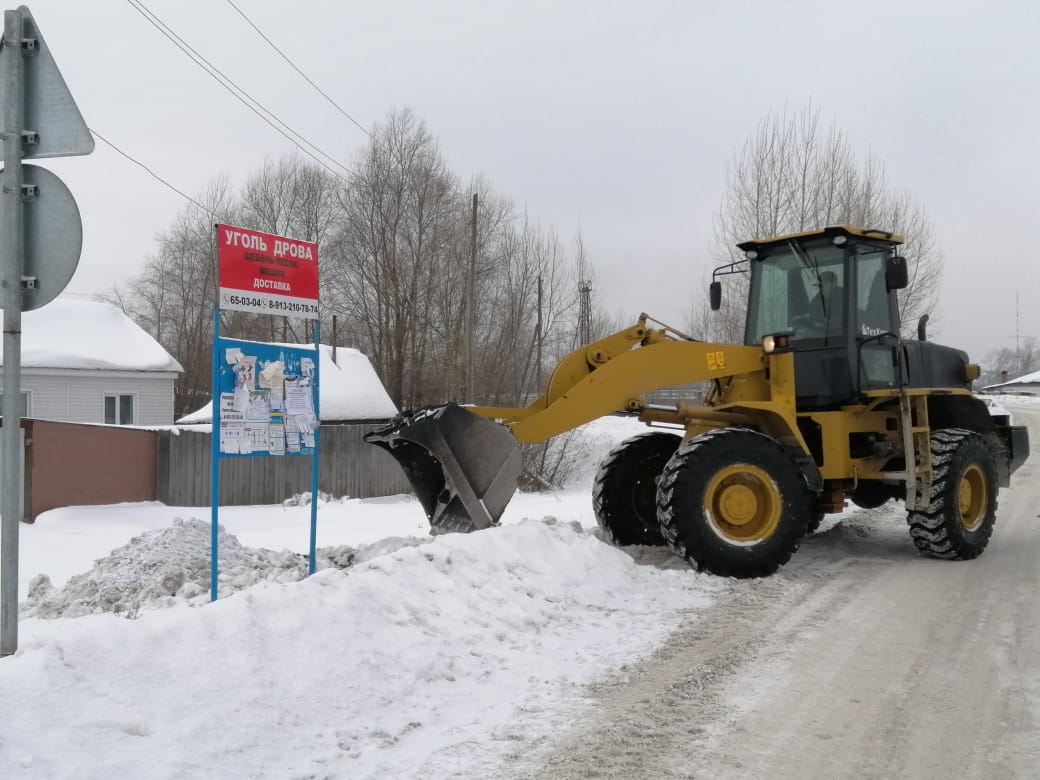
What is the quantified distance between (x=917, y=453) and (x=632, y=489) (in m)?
2.92

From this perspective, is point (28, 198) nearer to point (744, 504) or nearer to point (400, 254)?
point (744, 504)

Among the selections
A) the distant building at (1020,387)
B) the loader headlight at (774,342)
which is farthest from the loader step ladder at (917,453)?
the distant building at (1020,387)

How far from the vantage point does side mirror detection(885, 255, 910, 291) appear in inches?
350

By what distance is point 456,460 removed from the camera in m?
7.66

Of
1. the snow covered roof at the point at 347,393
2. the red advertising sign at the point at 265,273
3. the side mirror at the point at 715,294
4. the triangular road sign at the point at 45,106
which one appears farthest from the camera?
the snow covered roof at the point at 347,393

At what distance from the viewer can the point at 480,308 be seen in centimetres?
3366

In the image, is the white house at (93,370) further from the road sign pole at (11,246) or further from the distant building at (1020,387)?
the distant building at (1020,387)

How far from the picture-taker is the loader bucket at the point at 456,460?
25.0 feet

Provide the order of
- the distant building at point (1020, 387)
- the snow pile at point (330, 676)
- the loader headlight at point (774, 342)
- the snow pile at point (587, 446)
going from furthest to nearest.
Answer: the distant building at point (1020, 387) < the snow pile at point (587, 446) < the loader headlight at point (774, 342) < the snow pile at point (330, 676)

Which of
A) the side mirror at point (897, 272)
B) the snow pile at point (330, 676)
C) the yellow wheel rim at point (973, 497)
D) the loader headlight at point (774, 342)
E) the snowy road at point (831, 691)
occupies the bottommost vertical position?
the snowy road at point (831, 691)

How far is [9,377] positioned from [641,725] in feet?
11.3

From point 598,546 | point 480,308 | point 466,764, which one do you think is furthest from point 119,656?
point 480,308

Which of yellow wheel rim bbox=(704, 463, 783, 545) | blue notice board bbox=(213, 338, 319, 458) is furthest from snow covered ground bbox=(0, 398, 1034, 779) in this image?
blue notice board bbox=(213, 338, 319, 458)

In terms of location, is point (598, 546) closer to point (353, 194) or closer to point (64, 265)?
point (64, 265)
